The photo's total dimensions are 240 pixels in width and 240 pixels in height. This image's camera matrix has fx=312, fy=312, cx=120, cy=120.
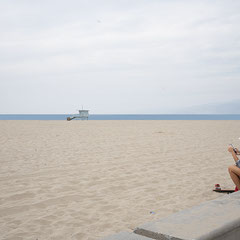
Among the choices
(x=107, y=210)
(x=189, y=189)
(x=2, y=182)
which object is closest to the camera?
(x=107, y=210)

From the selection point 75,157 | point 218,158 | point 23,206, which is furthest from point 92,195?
point 218,158

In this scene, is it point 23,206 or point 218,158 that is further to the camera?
point 218,158

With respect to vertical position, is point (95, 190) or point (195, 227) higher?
point (195, 227)

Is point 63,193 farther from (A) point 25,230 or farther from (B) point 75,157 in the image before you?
(B) point 75,157

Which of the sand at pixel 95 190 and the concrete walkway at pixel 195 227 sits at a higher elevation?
the concrete walkway at pixel 195 227

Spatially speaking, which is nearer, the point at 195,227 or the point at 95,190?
the point at 195,227

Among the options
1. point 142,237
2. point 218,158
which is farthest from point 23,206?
point 218,158

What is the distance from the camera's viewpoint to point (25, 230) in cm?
409

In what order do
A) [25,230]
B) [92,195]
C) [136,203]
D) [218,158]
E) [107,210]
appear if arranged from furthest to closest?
1. [218,158]
2. [92,195]
3. [136,203]
4. [107,210]
5. [25,230]

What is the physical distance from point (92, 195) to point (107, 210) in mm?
897

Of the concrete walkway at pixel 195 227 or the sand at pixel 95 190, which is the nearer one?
the concrete walkway at pixel 195 227

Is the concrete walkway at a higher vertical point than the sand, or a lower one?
higher

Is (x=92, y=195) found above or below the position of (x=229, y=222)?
below

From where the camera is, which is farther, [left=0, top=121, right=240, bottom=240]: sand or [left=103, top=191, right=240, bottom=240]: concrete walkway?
[left=0, top=121, right=240, bottom=240]: sand
